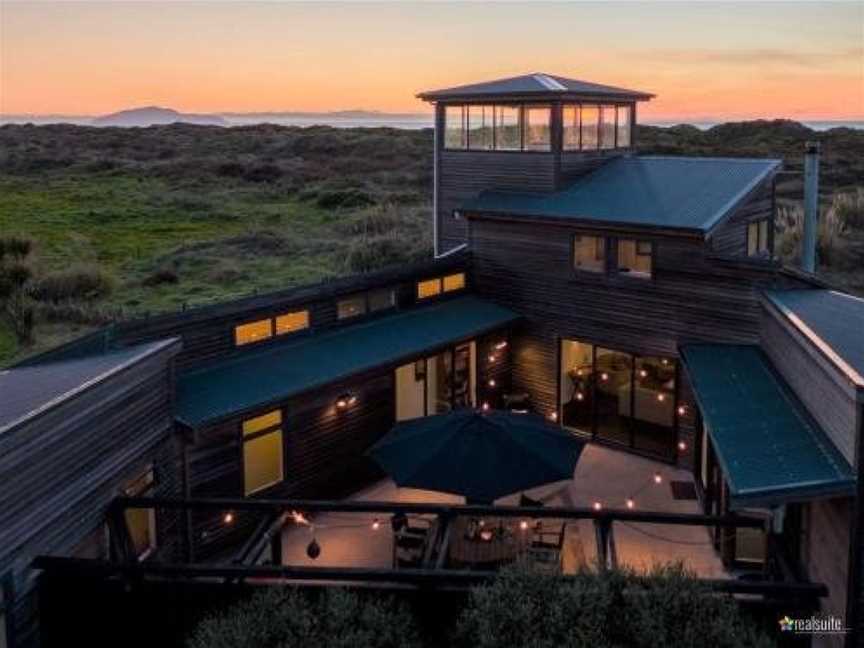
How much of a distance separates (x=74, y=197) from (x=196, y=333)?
45.9 m

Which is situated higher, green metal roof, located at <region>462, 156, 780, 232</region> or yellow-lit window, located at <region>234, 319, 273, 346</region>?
green metal roof, located at <region>462, 156, 780, 232</region>

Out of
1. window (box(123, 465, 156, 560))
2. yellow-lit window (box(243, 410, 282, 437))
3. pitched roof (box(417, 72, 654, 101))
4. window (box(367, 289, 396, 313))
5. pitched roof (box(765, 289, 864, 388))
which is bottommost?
window (box(123, 465, 156, 560))

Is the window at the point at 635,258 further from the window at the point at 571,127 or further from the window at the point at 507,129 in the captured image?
the window at the point at 507,129

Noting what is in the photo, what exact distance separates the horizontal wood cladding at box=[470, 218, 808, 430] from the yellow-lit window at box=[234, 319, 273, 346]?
20.3 feet

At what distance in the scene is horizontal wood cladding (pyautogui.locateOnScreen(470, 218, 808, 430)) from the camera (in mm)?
14859

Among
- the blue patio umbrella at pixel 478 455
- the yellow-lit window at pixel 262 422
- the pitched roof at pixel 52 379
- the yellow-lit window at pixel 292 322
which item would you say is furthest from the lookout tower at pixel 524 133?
the pitched roof at pixel 52 379

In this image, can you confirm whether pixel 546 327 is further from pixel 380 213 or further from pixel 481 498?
pixel 380 213

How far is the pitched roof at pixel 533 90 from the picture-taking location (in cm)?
1867

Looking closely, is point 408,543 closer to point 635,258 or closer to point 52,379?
point 52,379

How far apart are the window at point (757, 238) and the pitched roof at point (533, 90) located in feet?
15.9

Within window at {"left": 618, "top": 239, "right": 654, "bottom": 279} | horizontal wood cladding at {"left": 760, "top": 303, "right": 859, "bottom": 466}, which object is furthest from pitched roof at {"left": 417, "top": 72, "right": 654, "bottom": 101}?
horizontal wood cladding at {"left": 760, "top": 303, "right": 859, "bottom": 466}

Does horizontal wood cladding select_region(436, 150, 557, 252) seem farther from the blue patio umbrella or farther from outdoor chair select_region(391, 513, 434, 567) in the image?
outdoor chair select_region(391, 513, 434, 567)

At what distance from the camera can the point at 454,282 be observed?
60.7 ft

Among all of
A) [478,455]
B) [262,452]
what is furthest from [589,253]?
[262,452]
